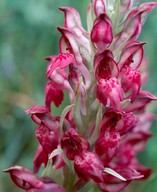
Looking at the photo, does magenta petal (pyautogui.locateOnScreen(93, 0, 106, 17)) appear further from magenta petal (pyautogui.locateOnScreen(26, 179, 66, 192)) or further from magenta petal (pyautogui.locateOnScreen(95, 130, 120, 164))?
magenta petal (pyautogui.locateOnScreen(26, 179, 66, 192))

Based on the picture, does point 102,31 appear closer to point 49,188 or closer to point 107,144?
point 107,144

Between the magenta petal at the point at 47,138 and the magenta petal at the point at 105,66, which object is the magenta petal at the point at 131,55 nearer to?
the magenta petal at the point at 105,66

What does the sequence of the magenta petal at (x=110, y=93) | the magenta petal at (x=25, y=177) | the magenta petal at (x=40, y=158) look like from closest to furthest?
the magenta petal at (x=110, y=93), the magenta petal at (x=25, y=177), the magenta petal at (x=40, y=158)

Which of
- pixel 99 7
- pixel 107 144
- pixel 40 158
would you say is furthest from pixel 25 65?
pixel 107 144

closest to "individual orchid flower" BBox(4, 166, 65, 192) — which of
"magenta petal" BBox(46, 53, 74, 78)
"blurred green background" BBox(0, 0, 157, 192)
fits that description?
"magenta petal" BBox(46, 53, 74, 78)

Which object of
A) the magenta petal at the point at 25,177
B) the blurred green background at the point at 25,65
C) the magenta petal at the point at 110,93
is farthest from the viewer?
the blurred green background at the point at 25,65

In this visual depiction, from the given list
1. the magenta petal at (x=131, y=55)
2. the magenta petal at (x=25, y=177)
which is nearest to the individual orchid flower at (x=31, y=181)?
the magenta petal at (x=25, y=177)

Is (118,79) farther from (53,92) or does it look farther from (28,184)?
(28,184)
